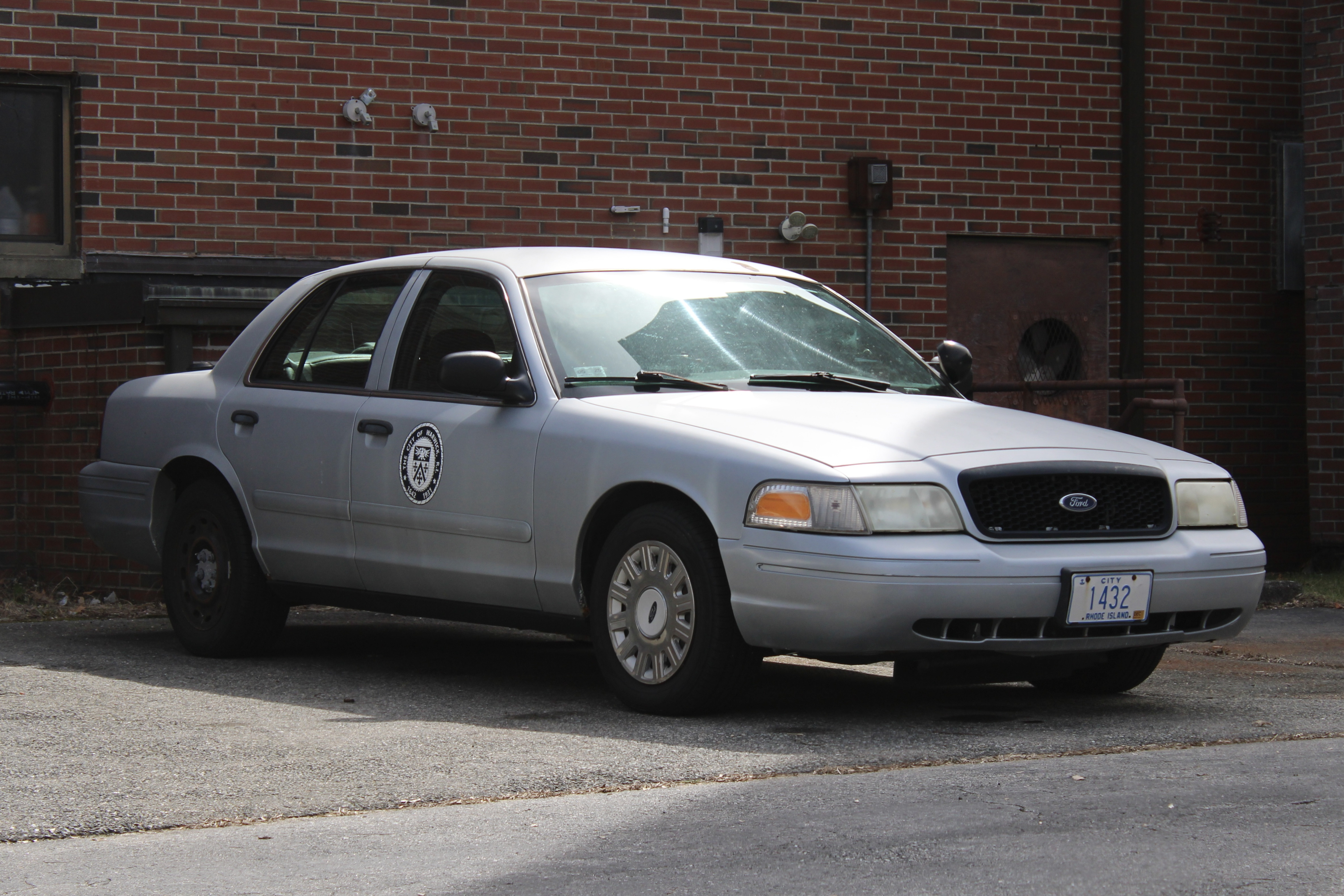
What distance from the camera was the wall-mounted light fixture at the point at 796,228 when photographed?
11.2 meters

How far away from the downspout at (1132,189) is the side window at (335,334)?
632 centimetres

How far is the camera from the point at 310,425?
7.15 metres

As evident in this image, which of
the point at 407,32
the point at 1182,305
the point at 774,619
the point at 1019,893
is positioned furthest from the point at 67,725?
the point at 1182,305

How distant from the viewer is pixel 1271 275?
12.7m

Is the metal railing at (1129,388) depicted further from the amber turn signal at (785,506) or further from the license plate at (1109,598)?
the amber turn signal at (785,506)

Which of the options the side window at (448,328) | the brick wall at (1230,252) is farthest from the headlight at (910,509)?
the brick wall at (1230,252)

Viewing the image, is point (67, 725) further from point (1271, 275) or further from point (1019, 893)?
A: point (1271, 275)

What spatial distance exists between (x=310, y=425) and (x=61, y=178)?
3947mm

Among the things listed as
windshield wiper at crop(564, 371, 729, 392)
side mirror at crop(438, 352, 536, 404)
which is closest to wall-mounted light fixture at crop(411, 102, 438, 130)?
side mirror at crop(438, 352, 536, 404)

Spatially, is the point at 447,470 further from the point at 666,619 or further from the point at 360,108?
the point at 360,108

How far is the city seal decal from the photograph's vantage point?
6602 millimetres

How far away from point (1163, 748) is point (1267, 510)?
25.6ft

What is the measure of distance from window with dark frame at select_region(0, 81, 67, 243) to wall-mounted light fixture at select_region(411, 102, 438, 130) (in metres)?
1.92

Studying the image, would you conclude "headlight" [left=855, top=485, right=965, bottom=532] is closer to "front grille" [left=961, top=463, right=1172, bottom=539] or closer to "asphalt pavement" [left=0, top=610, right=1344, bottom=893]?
"front grille" [left=961, top=463, right=1172, bottom=539]
